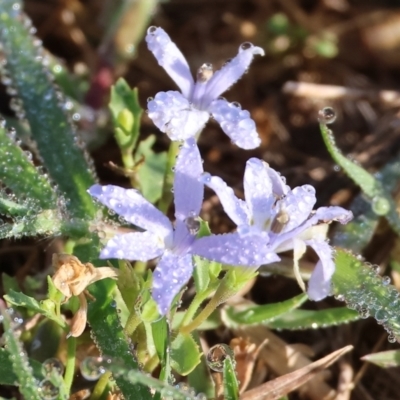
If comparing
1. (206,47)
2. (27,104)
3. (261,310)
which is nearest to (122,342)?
(261,310)

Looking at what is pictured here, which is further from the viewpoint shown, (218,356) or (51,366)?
(218,356)

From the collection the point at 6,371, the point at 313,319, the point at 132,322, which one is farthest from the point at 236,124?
the point at 6,371

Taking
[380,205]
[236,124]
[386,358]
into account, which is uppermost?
[236,124]

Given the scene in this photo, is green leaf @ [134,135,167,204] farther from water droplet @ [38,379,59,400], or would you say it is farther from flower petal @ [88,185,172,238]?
water droplet @ [38,379,59,400]

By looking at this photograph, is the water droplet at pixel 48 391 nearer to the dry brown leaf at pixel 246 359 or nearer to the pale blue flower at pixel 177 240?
the pale blue flower at pixel 177 240

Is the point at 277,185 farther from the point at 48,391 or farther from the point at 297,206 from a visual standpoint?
the point at 48,391

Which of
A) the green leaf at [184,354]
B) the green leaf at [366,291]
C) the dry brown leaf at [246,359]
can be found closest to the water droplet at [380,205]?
the green leaf at [366,291]

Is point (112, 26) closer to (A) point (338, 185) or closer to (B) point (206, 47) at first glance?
(B) point (206, 47)
